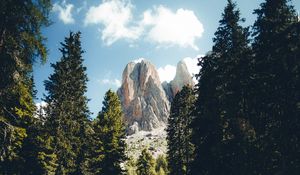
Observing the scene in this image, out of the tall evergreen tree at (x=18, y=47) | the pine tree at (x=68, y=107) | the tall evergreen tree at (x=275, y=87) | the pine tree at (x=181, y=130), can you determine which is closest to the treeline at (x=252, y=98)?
the tall evergreen tree at (x=275, y=87)

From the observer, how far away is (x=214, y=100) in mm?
24906

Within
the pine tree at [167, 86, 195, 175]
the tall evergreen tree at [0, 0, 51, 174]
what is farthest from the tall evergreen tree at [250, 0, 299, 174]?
the pine tree at [167, 86, 195, 175]

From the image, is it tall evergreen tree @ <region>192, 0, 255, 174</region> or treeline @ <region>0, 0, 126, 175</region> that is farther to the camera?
tall evergreen tree @ <region>192, 0, 255, 174</region>

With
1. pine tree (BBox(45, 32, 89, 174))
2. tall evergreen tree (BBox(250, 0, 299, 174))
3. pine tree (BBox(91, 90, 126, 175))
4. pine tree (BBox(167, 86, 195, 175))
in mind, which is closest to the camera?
tall evergreen tree (BBox(250, 0, 299, 174))

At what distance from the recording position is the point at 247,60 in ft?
78.9

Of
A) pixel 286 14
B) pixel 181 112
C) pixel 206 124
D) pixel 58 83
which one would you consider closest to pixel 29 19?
pixel 58 83

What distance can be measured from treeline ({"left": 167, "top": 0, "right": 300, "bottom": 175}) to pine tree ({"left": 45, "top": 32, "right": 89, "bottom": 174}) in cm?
1080

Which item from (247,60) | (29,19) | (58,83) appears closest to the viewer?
(29,19)

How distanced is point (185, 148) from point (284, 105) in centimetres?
2502

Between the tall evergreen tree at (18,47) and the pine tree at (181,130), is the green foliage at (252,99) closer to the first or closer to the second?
the tall evergreen tree at (18,47)

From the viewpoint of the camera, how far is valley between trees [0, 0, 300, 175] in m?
17.0

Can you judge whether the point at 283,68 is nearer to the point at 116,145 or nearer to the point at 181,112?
the point at 116,145

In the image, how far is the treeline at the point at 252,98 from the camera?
2019 centimetres

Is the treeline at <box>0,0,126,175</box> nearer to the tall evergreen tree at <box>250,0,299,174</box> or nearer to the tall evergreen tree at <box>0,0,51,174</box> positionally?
the tall evergreen tree at <box>0,0,51,174</box>
